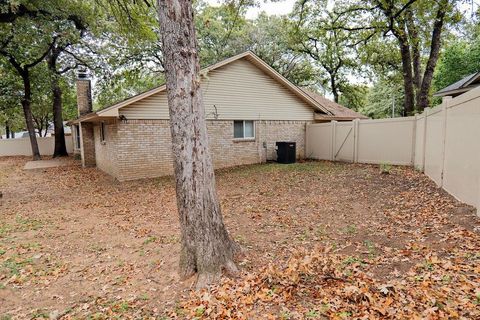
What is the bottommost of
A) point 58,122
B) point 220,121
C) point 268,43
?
point 220,121

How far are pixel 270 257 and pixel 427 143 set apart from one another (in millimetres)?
6793

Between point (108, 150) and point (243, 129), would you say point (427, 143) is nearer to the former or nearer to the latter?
point (243, 129)

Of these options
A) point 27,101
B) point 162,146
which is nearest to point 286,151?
point 162,146

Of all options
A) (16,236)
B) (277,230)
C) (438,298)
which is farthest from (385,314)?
(16,236)

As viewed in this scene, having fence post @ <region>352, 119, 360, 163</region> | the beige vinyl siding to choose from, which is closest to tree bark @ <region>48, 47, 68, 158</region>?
the beige vinyl siding

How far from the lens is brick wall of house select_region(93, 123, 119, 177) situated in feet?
36.7

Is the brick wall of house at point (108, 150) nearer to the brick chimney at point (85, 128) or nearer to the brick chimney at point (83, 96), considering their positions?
the brick chimney at point (85, 128)

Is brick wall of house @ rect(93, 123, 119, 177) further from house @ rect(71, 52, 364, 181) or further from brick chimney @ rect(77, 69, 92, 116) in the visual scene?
brick chimney @ rect(77, 69, 92, 116)

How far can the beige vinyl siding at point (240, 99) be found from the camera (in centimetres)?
1126

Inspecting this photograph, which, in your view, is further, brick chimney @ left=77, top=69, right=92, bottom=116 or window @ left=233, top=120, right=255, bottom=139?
brick chimney @ left=77, top=69, right=92, bottom=116

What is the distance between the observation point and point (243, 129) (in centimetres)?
1371

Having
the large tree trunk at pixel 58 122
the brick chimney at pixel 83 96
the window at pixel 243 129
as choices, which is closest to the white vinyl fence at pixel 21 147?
the large tree trunk at pixel 58 122

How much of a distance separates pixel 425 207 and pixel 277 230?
298 cm

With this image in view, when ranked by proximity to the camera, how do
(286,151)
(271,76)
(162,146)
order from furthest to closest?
(271,76)
(286,151)
(162,146)
